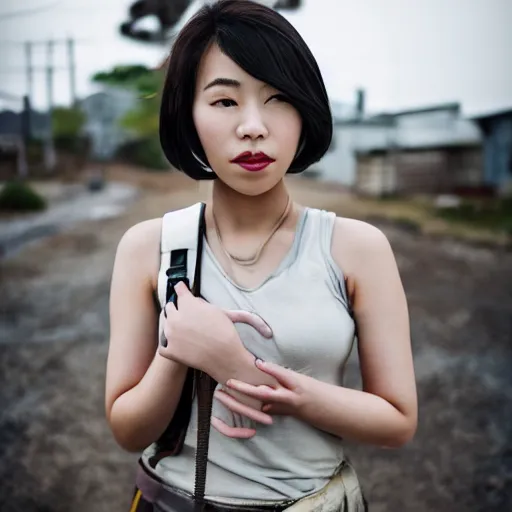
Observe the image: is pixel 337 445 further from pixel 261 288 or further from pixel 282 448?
pixel 261 288

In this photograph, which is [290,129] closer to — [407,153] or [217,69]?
[217,69]

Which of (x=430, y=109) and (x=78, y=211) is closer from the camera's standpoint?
(x=430, y=109)

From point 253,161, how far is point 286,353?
14.2 inches

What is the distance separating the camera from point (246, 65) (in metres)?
1.14

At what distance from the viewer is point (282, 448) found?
122 cm

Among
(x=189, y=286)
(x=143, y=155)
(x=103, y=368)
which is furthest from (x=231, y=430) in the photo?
(x=143, y=155)

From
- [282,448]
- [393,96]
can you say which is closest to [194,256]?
[282,448]

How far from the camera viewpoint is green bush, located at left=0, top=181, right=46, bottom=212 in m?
4.07

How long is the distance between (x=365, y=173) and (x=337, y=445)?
317cm

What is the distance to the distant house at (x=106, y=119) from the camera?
395 centimetres

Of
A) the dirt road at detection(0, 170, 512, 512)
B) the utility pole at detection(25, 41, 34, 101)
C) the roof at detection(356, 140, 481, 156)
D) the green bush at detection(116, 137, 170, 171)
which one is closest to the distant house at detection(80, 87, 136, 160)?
the green bush at detection(116, 137, 170, 171)

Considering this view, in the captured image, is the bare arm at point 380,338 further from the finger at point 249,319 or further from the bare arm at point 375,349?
the finger at point 249,319

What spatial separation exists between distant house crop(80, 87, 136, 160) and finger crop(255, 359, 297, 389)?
3064 millimetres

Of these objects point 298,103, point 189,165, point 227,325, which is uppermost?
point 298,103
